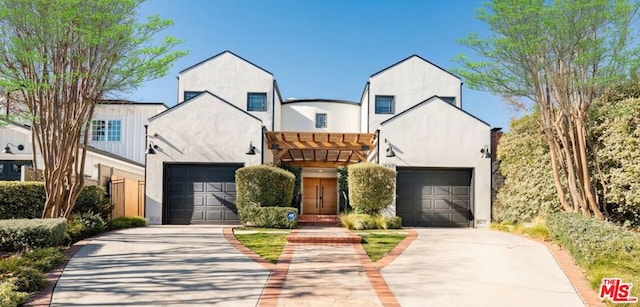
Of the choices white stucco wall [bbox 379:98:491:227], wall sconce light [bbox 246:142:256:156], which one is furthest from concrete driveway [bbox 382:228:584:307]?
wall sconce light [bbox 246:142:256:156]

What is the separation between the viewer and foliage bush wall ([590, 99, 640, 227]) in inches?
377

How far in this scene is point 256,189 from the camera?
1350 centimetres

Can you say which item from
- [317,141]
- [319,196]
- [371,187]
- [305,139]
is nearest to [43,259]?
[371,187]

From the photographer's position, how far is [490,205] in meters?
14.8

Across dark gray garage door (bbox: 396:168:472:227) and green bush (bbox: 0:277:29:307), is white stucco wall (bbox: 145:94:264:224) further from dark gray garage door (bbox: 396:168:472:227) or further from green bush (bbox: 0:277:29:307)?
green bush (bbox: 0:277:29:307)

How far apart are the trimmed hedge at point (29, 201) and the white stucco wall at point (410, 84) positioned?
11.7 meters

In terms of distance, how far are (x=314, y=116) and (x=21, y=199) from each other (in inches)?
502

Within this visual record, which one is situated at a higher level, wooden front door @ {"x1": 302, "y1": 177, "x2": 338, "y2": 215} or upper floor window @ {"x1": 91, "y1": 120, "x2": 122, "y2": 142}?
upper floor window @ {"x1": 91, "y1": 120, "x2": 122, "y2": 142}

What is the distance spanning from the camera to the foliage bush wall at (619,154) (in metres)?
9.58

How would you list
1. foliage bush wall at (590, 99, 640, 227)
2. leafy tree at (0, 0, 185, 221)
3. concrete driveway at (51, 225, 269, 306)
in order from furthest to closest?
foliage bush wall at (590, 99, 640, 227) < leafy tree at (0, 0, 185, 221) < concrete driveway at (51, 225, 269, 306)

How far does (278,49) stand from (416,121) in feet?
18.4

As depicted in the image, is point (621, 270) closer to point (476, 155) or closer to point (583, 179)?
point (583, 179)

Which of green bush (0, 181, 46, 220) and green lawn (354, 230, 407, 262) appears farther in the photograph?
green bush (0, 181, 46, 220)

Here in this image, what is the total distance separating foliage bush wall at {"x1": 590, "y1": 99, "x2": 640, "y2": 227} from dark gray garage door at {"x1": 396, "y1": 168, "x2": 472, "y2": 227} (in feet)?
16.3
